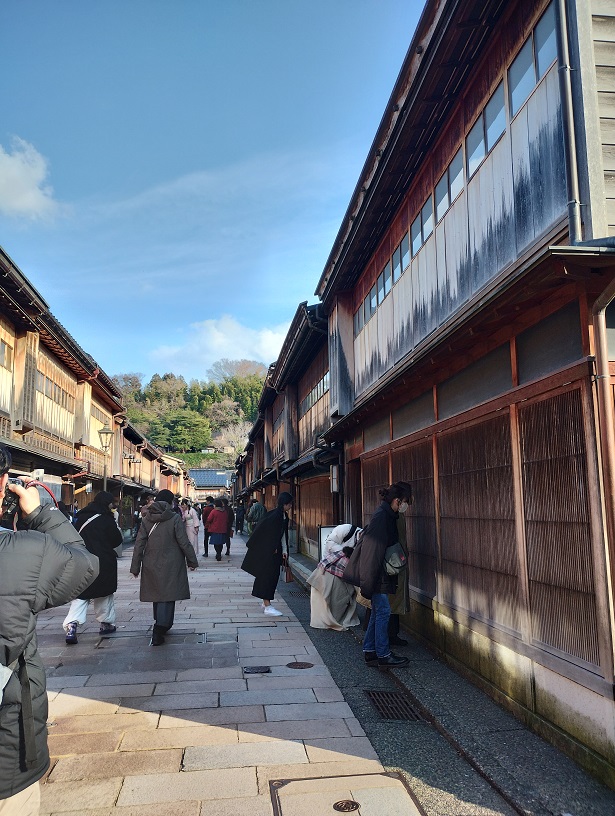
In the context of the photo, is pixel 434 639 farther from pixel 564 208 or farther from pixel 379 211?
pixel 379 211

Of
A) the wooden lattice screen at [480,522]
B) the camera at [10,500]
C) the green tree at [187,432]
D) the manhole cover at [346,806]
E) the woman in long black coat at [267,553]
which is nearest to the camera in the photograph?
the camera at [10,500]

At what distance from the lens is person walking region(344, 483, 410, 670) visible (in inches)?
268

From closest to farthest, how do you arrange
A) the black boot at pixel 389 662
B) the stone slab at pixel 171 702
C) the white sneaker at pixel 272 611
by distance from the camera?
the stone slab at pixel 171 702
the black boot at pixel 389 662
the white sneaker at pixel 272 611

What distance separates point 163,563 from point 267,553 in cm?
223

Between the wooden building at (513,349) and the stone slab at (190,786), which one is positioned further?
the wooden building at (513,349)

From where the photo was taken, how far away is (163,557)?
8609 mm

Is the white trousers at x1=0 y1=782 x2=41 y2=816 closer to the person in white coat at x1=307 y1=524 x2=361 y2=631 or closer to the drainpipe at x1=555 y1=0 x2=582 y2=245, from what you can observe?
the drainpipe at x1=555 y1=0 x2=582 y2=245

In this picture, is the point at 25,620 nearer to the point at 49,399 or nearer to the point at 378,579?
the point at 378,579

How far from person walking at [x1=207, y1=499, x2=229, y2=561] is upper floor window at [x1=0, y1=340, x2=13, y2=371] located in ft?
28.7

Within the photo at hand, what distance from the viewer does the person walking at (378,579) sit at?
6.81m

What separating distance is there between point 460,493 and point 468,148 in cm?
416

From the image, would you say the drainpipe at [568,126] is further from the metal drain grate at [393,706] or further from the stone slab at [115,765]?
the stone slab at [115,765]

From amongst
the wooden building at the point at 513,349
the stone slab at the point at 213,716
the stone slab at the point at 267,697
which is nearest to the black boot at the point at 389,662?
the wooden building at the point at 513,349

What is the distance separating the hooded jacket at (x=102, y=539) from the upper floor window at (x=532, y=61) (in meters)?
7.53
